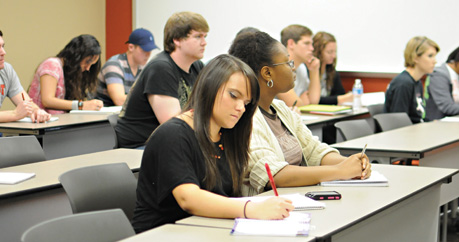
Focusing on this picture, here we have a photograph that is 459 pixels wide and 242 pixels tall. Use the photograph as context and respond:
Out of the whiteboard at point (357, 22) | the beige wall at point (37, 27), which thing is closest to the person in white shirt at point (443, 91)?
the whiteboard at point (357, 22)

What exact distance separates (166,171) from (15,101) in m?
2.85

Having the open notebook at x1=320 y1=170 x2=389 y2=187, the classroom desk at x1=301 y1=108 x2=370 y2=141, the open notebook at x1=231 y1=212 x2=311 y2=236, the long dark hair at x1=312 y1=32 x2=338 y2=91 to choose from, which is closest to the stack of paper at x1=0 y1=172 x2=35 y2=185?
the open notebook at x1=231 y1=212 x2=311 y2=236

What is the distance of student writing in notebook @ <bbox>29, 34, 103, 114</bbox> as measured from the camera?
5035 mm

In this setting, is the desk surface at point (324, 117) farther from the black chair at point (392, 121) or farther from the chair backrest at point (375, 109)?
the black chair at point (392, 121)

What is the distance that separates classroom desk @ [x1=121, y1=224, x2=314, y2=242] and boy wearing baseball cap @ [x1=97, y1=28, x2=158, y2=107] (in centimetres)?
359

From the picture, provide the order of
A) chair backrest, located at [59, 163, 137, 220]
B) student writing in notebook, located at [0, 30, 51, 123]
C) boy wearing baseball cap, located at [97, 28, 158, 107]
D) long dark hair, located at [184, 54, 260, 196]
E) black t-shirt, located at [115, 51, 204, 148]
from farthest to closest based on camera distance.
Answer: boy wearing baseball cap, located at [97, 28, 158, 107] → student writing in notebook, located at [0, 30, 51, 123] → black t-shirt, located at [115, 51, 204, 148] → chair backrest, located at [59, 163, 137, 220] → long dark hair, located at [184, 54, 260, 196]

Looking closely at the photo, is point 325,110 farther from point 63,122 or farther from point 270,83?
point 270,83

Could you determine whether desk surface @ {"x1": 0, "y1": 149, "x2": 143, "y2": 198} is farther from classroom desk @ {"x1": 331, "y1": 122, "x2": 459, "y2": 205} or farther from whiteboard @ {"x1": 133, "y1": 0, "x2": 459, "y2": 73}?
whiteboard @ {"x1": 133, "y1": 0, "x2": 459, "y2": 73}

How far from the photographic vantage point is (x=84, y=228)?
1811mm

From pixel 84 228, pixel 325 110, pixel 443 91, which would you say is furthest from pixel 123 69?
pixel 84 228

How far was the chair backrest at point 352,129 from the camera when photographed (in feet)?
13.6

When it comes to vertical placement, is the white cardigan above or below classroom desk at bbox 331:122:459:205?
above

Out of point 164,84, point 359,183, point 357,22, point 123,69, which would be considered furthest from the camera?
point 357,22

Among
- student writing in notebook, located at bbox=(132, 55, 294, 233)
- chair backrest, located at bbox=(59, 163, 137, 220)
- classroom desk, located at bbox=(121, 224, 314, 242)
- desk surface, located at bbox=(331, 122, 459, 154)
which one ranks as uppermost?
student writing in notebook, located at bbox=(132, 55, 294, 233)
